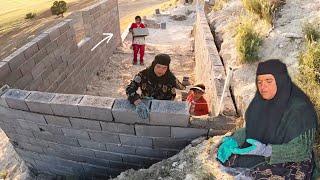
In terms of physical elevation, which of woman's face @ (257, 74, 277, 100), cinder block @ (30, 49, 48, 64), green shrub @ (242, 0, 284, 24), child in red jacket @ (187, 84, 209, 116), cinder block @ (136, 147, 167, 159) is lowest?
cinder block @ (136, 147, 167, 159)

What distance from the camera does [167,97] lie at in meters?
4.61

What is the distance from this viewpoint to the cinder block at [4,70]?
4.89 m

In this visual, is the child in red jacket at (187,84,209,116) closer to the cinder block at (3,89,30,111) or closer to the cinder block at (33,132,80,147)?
the cinder block at (33,132,80,147)

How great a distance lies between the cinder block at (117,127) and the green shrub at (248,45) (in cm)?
208

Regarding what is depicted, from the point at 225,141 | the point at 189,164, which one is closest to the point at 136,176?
the point at 189,164

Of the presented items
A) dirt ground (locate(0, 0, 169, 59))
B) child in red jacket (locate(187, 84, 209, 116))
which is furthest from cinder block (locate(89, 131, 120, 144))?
dirt ground (locate(0, 0, 169, 59))

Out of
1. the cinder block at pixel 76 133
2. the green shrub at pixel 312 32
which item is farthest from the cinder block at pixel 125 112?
the green shrub at pixel 312 32

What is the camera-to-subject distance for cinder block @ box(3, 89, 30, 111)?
442cm

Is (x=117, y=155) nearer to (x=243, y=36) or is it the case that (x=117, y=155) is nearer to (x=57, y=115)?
(x=57, y=115)

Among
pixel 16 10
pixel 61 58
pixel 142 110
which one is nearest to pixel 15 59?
pixel 61 58

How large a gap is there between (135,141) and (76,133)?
910 mm

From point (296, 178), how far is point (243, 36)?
8.72ft

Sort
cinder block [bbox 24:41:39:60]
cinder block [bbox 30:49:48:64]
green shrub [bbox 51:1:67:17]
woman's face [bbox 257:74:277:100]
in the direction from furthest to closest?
green shrub [bbox 51:1:67:17] → cinder block [bbox 30:49:48:64] → cinder block [bbox 24:41:39:60] → woman's face [bbox 257:74:277:100]

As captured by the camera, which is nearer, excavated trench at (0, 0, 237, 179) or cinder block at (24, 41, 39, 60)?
excavated trench at (0, 0, 237, 179)
